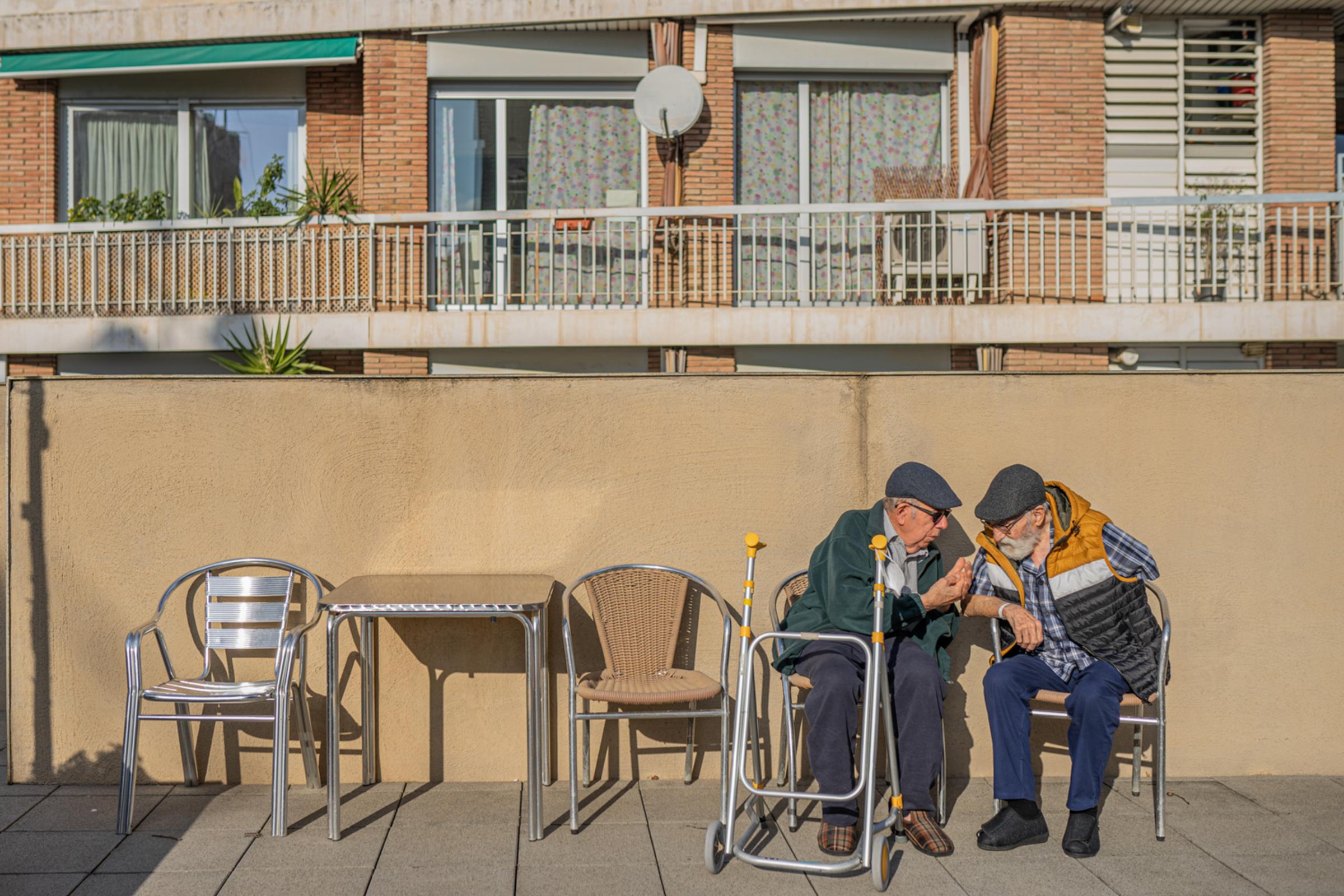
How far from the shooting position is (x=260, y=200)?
43.2 feet

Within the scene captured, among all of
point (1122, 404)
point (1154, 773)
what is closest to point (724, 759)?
point (1154, 773)

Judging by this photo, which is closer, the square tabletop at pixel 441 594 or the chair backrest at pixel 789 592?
the square tabletop at pixel 441 594

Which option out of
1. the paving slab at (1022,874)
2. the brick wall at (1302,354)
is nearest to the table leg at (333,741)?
the paving slab at (1022,874)

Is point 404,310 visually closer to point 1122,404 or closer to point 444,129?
point 444,129

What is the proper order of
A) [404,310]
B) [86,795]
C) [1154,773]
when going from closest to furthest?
[1154,773] < [86,795] < [404,310]

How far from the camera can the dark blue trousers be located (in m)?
4.32

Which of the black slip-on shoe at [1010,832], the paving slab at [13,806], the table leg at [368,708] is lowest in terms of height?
the paving slab at [13,806]

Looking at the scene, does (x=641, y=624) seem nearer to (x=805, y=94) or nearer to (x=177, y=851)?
(x=177, y=851)

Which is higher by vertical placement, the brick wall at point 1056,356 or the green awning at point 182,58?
the green awning at point 182,58

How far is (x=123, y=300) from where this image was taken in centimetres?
1289

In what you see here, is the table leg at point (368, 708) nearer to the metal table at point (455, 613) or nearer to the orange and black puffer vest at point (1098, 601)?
the metal table at point (455, 613)

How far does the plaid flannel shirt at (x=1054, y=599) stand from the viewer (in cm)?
449

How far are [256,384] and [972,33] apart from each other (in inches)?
404

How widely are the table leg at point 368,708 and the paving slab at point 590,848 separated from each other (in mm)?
1006
